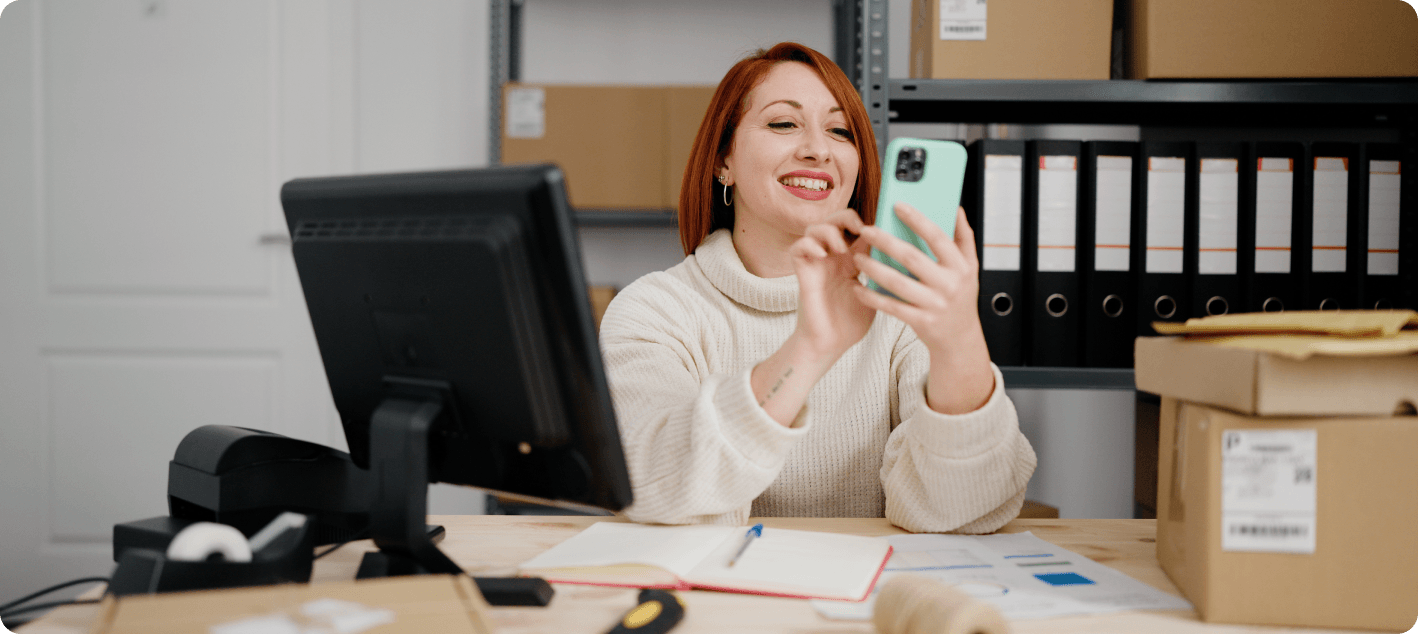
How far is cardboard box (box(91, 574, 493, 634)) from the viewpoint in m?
0.44

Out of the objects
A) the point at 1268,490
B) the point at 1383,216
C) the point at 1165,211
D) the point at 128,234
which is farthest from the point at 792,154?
the point at 128,234

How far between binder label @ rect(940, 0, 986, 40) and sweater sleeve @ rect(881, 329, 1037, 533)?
31.2 inches

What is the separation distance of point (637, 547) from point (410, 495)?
0.23 m

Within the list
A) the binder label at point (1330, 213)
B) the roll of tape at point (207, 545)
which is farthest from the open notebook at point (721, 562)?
the binder label at point (1330, 213)

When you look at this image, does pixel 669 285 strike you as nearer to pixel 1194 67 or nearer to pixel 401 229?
pixel 401 229

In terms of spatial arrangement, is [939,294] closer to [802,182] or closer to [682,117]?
[802,182]

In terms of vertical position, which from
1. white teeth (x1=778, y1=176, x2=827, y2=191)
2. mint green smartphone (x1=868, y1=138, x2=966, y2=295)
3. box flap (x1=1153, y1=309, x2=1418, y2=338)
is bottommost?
box flap (x1=1153, y1=309, x2=1418, y2=338)

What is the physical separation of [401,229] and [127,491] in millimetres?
2075

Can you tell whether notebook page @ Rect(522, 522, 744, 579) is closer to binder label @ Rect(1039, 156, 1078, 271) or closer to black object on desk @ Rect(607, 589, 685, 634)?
black object on desk @ Rect(607, 589, 685, 634)

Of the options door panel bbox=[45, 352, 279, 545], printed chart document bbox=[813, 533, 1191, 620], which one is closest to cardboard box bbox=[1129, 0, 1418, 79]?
printed chart document bbox=[813, 533, 1191, 620]

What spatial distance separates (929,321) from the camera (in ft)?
2.42

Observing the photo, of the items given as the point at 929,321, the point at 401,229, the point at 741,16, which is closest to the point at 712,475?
the point at 929,321

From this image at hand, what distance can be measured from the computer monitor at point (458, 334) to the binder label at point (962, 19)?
109 centimetres

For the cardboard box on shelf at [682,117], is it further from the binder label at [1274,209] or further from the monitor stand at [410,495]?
the monitor stand at [410,495]
